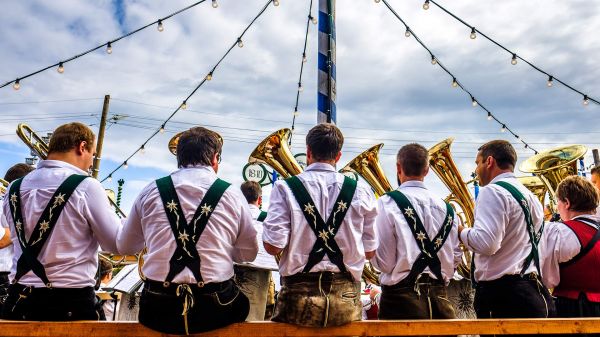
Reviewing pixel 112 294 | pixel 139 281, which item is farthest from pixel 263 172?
pixel 139 281

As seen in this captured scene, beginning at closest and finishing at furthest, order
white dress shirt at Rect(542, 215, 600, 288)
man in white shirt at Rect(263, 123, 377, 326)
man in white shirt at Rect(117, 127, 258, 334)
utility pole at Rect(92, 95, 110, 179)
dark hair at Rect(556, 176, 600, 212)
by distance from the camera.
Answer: man in white shirt at Rect(117, 127, 258, 334) < man in white shirt at Rect(263, 123, 377, 326) < white dress shirt at Rect(542, 215, 600, 288) < dark hair at Rect(556, 176, 600, 212) < utility pole at Rect(92, 95, 110, 179)

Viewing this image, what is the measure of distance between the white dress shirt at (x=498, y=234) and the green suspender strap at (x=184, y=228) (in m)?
1.66

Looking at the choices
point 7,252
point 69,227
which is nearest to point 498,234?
point 69,227

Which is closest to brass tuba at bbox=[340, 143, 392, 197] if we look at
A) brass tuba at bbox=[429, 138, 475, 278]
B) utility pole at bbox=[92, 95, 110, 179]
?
→ brass tuba at bbox=[429, 138, 475, 278]

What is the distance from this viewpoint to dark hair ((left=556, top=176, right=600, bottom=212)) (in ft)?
11.5

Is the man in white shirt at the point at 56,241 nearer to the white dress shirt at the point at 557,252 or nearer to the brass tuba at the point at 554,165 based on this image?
the white dress shirt at the point at 557,252

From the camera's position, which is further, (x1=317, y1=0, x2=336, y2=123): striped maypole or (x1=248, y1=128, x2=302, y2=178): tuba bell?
(x1=317, y1=0, x2=336, y2=123): striped maypole

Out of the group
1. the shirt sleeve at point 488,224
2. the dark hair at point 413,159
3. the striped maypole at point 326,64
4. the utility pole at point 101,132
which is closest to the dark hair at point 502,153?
the shirt sleeve at point 488,224

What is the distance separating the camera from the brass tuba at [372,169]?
4133 millimetres

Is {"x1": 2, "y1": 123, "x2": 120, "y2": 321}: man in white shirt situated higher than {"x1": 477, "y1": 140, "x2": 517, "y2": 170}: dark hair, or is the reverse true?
{"x1": 477, "y1": 140, "x2": 517, "y2": 170}: dark hair

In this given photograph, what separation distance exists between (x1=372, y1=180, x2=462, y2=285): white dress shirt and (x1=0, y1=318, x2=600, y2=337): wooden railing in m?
0.38

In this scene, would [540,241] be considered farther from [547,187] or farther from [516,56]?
[516,56]

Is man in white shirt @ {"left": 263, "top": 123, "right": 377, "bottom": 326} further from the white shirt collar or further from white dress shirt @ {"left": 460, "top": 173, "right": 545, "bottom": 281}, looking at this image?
the white shirt collar

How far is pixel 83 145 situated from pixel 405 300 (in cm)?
212
